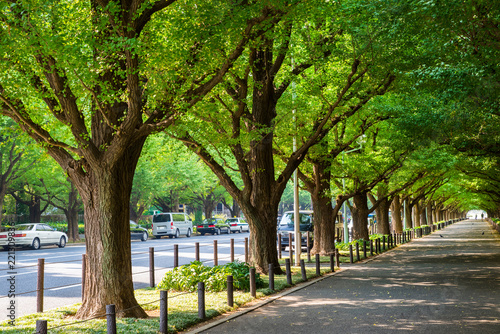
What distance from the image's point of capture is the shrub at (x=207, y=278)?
11.5 meters

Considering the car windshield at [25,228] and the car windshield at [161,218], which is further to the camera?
the car windshield at [161,218]

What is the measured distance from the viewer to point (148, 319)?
841cm

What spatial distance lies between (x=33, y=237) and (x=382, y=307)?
23.1 metres

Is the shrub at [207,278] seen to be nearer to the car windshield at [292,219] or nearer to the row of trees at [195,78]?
the row of trees at [195,78]

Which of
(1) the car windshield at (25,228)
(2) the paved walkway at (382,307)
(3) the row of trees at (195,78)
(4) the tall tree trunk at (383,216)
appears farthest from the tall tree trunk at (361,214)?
(1) the car windshield at (25,228)

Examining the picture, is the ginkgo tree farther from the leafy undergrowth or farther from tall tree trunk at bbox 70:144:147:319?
the leafy undergrowth

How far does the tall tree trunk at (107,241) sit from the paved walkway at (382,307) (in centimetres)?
163

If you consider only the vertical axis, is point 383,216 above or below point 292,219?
above

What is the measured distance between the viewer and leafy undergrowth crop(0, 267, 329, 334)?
24.4 ft

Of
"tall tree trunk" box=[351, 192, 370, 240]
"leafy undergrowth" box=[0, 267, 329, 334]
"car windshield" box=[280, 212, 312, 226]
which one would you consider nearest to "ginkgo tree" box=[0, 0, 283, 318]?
"leafy undergrowth" box=[0, 267, 329, 334]

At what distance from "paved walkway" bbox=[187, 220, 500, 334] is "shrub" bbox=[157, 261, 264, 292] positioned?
1175 millimetres

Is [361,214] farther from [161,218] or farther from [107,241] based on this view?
[107,241]

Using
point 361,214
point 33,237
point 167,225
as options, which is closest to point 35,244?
point 33,237

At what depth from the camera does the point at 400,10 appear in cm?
845
